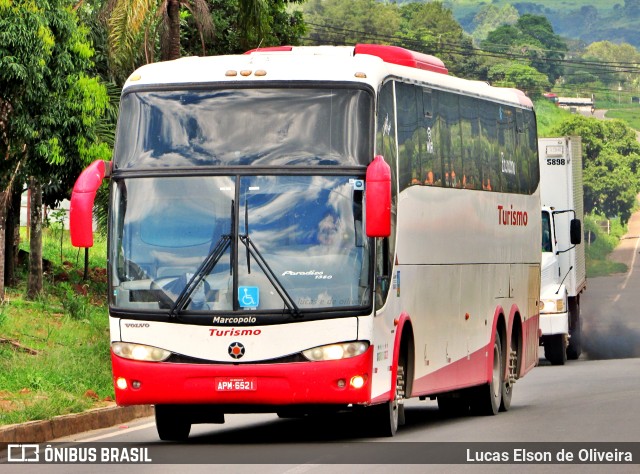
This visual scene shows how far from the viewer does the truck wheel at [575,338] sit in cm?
3092

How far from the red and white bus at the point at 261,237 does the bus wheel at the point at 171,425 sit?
0.02m

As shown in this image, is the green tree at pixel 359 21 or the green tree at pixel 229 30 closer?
the green tree at pixel 229 30

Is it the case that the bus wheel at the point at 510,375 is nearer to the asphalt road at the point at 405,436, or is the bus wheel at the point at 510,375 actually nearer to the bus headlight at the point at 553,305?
the asphalt road at the point at 405,436

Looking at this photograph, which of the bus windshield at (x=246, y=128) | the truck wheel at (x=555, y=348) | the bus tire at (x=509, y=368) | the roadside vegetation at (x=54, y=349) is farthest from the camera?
the truck wheel at (x=555, y=348)

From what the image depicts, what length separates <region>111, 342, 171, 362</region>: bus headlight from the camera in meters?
13.9

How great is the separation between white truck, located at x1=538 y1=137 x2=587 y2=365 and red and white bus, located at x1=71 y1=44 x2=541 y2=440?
1332 cm

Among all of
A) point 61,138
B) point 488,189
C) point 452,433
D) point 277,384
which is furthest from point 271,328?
point 61,138

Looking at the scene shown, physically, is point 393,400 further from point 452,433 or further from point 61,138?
point 61,138

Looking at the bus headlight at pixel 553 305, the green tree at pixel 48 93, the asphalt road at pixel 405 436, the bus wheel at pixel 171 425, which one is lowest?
the asphalt road at pixel 405 436

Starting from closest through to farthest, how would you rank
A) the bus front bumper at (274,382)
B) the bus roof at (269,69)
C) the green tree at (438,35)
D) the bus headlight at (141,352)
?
the bus front bumper at (274,382) < the bus headlight at (141,352) < the bus roof at (269,69) < the green tree at (438,35)

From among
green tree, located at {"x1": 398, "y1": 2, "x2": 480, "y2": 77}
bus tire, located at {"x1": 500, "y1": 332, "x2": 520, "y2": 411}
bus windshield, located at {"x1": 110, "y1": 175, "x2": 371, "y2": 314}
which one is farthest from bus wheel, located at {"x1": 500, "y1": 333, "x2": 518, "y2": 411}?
green tree, located at {"x1": 398, "y1": 2, "x2": 480, "y2": 77}

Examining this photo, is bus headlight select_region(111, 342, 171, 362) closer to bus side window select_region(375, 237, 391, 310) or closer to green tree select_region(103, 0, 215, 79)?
bus side window select_region(375, 237, 391, 310)

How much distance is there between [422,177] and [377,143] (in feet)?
5.85

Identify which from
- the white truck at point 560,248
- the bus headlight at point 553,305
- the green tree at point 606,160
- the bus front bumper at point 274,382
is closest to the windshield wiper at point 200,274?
the bus front bumper at point 274,382
